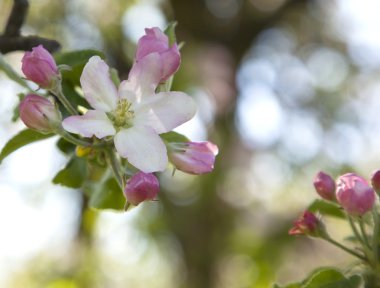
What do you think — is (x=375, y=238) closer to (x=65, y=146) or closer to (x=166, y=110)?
(x=166, y=110)

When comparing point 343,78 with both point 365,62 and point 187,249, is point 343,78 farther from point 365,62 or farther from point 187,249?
point 187,249

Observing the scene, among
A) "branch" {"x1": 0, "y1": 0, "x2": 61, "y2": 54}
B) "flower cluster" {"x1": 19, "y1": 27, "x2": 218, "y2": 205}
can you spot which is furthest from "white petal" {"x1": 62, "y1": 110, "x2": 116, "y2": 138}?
"branch" {"x1": 0, "y1": 0, "x2": 61, "y2": 54}

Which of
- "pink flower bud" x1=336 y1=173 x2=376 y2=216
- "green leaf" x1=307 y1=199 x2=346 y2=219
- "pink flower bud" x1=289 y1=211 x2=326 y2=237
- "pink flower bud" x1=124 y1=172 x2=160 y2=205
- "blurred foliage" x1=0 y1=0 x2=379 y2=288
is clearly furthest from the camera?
"blurred foliage" x1=0 y1=0 x2=379 y2=288

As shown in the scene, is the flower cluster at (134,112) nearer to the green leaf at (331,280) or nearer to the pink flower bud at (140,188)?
the pink flower bud at (140,188)

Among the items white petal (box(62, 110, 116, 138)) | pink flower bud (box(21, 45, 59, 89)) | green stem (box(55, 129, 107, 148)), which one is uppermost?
pink flower bud (box(21, 45, 59, 89))

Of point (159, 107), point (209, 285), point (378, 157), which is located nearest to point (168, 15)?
point (209, 285)

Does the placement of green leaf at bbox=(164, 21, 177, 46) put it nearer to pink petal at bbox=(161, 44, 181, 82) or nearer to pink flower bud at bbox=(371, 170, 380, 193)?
pink petal at bbox=(161, 44, 181, 82)

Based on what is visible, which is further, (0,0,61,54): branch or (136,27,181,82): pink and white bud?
(0,0,61,54): branch

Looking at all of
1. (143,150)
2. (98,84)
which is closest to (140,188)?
(143,150)

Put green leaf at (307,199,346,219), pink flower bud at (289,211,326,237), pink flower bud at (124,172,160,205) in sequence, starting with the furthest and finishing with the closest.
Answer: green leaf at (307,199,346,219)
pink flower bud at (289,211,326,237)
pink flower bud at (124,172,160,205)
